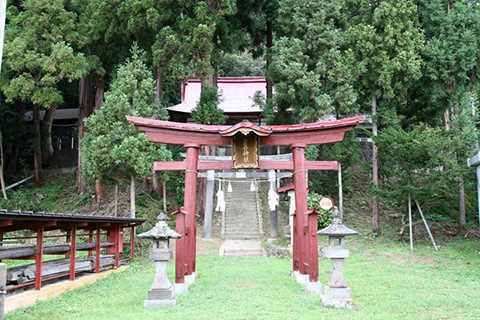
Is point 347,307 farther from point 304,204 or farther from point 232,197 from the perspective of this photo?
point 232,197

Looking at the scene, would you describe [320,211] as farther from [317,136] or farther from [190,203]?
[190,203]

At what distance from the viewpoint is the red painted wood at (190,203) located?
9.58 metres

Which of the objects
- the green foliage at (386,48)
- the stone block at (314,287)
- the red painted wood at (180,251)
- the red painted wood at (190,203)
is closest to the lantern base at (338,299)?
the stone block at (314,287)

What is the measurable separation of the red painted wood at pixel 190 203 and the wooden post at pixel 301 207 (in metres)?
2.44

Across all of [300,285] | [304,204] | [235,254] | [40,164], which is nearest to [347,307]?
[300,285]

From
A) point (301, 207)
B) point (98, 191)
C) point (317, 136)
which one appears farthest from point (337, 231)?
point (98, 191)

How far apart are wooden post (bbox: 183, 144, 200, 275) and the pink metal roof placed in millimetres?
12178

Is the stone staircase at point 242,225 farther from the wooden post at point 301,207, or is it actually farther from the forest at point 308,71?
the wooden post at point 301,207

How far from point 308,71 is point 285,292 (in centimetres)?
1150

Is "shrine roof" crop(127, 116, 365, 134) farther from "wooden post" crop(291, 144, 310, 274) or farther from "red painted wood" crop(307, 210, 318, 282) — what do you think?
"red painted wood" crop(307, 210, 318, 282)

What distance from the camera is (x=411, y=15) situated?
687 inches

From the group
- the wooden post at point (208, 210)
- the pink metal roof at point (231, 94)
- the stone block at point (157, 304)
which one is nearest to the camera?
the stone block at point (157, 304)

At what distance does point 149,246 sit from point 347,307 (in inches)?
374

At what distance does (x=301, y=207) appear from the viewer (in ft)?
32.7
